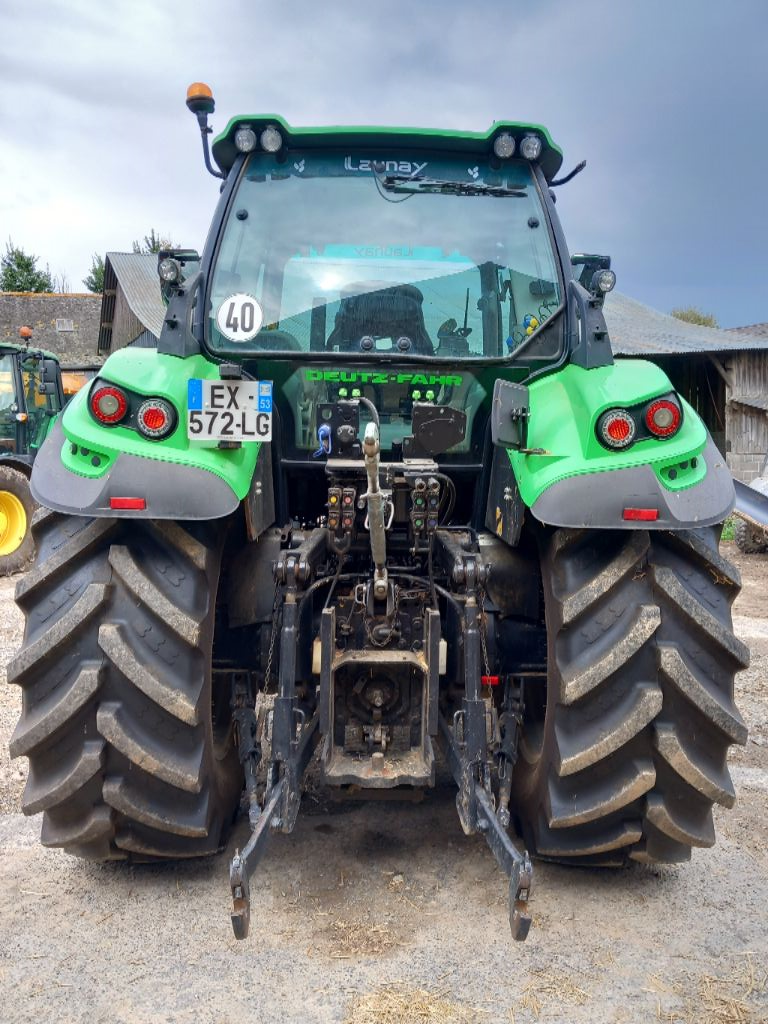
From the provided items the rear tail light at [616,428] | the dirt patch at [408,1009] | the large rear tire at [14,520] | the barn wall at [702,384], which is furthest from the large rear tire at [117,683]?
the barn wall at [702,384]

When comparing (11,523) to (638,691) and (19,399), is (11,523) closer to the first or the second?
(19,399)

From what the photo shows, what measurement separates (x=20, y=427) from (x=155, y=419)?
29.3 feet

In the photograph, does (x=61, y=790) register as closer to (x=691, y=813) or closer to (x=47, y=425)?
(x=691, y=813)

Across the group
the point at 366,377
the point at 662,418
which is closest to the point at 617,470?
the point at 662,418

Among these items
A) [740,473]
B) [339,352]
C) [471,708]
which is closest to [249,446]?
[339,352]

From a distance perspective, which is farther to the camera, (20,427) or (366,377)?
(20,427)

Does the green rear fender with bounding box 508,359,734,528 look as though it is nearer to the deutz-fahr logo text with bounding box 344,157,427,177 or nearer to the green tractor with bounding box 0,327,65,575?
the deutz-fahr logo text with bounding box 344,157,427,177

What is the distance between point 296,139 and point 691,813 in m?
2.92

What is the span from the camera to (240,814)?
3596 mm

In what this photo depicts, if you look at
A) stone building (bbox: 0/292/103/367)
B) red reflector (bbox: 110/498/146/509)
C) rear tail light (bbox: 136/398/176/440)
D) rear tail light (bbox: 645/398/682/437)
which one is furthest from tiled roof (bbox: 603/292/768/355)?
stone building (bbox: 0/292/103/367)

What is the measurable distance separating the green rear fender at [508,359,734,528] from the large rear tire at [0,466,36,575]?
8.80 metres

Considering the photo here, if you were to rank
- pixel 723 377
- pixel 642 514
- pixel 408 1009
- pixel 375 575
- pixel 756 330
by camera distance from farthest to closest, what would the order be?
1. pixel 756 330
2. pixel 723 377
3. pixel 375 575
4. pixel 642 514
5. pixel 408 1009

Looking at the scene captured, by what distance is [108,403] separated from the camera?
9.34 ft

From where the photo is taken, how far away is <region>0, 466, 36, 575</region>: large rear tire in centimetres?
1046
